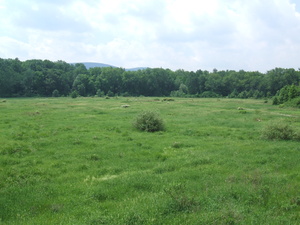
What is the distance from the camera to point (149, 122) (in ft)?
75.5

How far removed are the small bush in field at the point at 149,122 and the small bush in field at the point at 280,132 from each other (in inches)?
330

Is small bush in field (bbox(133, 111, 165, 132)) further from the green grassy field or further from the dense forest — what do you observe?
the dense forest

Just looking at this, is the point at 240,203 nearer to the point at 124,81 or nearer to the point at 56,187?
the point at 56,187

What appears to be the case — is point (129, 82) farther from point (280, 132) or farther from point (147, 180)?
point (147, 180)

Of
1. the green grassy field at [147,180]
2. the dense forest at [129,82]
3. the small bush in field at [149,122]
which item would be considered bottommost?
the green grassy field at [147,180]

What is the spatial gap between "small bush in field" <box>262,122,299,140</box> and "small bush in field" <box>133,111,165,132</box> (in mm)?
8389

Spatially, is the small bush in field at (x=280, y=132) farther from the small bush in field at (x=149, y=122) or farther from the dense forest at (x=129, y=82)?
the dense forest at (x=129, y=82)

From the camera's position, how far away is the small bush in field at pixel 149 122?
75.3 ft

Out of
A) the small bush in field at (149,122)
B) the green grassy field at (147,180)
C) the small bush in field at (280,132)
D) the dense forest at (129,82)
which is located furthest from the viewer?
the dense forest at (129,82)

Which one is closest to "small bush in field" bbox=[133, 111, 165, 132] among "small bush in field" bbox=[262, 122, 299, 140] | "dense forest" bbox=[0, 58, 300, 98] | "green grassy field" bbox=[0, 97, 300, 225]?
"green grassy field" bbox=[0, 97, 300, 225]

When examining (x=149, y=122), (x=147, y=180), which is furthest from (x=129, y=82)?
(x=147, y=180)

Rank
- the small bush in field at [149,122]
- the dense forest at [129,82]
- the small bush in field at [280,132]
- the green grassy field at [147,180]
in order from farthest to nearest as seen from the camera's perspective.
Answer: the dense forest at [129,82]
the small bush in field at [149,122]
the small bush in field at [280,132]
the green grassy field at [147,180]

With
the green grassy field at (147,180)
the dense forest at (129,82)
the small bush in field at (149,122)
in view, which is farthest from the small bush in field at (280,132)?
the dense forest at (129,82)

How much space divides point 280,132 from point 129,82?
99.3 meters
